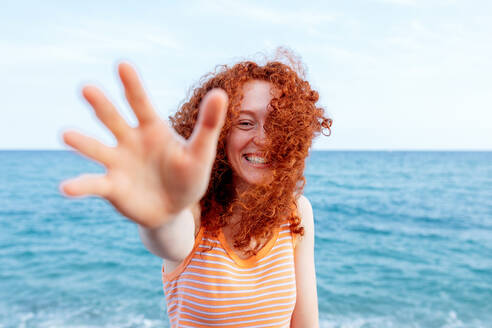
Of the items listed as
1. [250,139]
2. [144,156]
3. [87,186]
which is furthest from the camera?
[250,139]

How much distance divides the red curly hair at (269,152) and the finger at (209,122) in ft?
2.99

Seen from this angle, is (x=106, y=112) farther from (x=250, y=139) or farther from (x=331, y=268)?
(x=331, y=268)

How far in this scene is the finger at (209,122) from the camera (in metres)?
0.87

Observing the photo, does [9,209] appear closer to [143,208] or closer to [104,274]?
[104,274]

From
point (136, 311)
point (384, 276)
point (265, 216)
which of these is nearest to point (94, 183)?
point (265, 216)

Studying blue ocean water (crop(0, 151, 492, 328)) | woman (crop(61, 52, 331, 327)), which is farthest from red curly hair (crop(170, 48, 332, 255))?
blue ocean water (crop(0, 151, 492, 328))

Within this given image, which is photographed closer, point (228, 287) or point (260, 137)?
point (228, 287)

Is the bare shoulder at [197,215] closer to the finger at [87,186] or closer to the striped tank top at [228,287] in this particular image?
the striped tank top at [228,287]

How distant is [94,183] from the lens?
34.8 inches

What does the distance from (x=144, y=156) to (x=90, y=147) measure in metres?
0.13

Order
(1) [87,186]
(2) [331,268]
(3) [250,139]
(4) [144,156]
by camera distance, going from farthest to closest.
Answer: (2) [331,268], (3) [250,139], (4) [144,156], (1) [87,186]

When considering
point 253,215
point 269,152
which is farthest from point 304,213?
point 269,152

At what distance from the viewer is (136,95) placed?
0.94m

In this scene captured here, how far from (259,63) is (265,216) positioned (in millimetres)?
812
